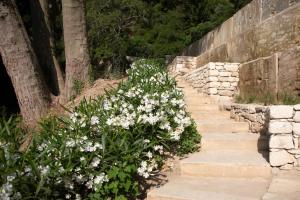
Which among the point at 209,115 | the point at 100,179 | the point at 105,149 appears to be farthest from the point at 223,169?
the point at 209,115

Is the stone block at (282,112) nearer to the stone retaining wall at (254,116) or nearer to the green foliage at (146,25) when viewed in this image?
the stone retaining wall at (254,116)

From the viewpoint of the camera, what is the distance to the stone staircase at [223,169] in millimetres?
3883

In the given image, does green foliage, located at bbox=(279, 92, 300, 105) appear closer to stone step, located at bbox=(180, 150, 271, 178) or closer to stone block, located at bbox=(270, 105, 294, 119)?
stone step, located at bbox=(180, 150, 271, 178)

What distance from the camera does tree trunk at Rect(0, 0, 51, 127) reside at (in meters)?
6.58

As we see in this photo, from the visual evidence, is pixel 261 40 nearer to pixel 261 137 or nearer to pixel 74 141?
pixel 261 137

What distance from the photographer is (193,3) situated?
67.2 ft

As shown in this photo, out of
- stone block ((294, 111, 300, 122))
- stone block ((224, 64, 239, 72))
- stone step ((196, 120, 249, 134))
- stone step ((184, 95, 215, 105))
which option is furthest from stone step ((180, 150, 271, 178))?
stone block ((224, 64, 239, 72))

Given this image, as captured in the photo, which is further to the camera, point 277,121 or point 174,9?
point 174,9

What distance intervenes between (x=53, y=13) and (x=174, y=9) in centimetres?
860

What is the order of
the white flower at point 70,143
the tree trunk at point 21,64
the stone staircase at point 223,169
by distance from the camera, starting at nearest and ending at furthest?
the white flower at point 70,143 → the stone staircase at point 223,169 → the tree trunk at point 21,64

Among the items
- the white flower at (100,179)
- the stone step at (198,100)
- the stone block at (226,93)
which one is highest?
the stone block at (226,93)

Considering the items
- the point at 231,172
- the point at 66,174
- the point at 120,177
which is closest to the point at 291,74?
the point at 231,172

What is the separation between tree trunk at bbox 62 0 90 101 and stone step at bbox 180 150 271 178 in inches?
135

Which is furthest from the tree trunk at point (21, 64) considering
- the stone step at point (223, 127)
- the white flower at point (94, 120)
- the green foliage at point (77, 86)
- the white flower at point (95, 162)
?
the white flower at point (95, 162)
